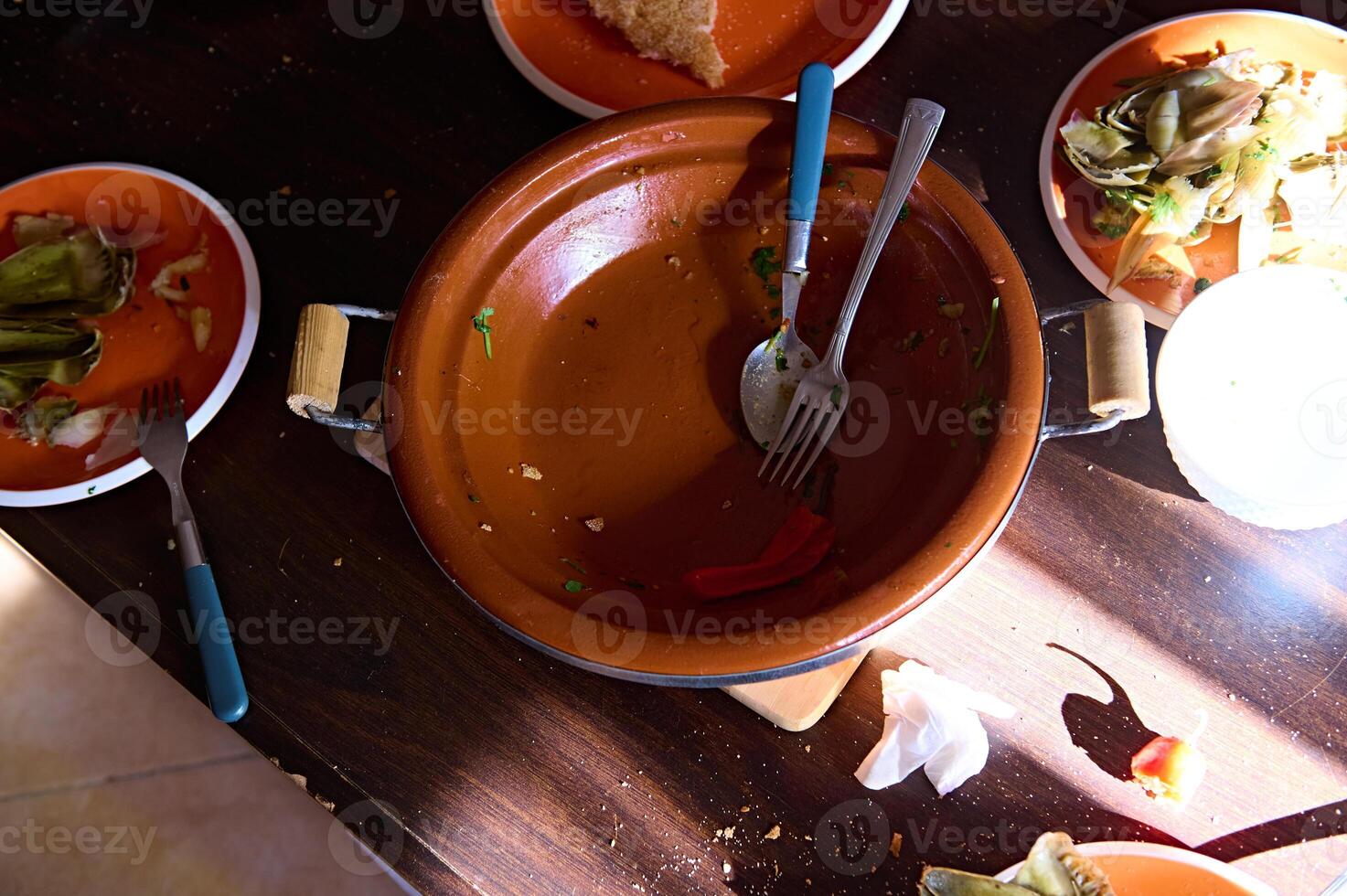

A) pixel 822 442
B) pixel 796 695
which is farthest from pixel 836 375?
pixel 796 695

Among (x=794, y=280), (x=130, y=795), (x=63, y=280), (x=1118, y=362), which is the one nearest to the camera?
(x=1118, y=362)

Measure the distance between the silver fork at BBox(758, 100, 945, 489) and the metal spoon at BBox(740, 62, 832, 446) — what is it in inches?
0.8

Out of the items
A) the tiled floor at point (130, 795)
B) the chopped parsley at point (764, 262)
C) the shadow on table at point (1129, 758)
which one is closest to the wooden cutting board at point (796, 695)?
the shadow on table at point (1129, 758)

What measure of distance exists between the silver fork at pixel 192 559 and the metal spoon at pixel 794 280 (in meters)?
0.53

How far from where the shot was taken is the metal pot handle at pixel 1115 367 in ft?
2.24

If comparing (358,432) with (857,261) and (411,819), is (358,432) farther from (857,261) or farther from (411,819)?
(857,261)

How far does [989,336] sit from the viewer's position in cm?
70

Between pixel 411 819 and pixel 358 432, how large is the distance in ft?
1.19

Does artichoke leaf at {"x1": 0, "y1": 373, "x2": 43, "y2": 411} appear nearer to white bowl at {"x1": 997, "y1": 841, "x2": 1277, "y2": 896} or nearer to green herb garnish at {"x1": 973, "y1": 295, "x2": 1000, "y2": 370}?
green herb garnish at {"x1": 973, "y1": 295, "x2": 1000, "y2": 370}

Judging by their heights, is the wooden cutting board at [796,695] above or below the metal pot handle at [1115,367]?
below

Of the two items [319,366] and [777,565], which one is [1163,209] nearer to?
[777,565]

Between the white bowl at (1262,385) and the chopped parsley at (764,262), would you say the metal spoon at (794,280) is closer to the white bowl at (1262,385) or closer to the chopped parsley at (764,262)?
the chopped parsley at (764,262)

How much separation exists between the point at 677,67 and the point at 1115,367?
1.83 feet

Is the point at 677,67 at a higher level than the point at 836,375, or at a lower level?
higher
